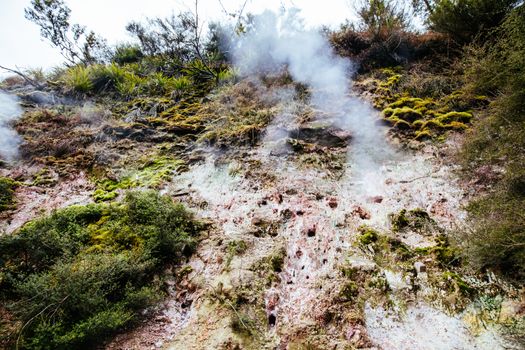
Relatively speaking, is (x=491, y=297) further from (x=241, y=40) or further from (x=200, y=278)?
(x=241, y=40)

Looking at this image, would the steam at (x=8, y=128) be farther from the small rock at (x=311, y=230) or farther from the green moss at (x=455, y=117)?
the green moss at (x=455, y=117)

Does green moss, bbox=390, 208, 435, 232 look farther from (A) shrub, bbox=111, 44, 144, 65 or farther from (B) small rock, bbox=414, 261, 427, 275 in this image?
(A) shrub, bbox=111, 44, 144, 65

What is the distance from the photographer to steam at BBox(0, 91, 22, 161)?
23.2 feet

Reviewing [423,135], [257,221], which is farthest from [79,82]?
[423,135]

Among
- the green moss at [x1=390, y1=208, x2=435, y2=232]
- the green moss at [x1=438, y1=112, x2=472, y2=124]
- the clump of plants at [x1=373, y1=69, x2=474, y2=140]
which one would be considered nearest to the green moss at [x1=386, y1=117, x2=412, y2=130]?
the clump of plants at [x1=373, y1=69, x2=474, y2=140]

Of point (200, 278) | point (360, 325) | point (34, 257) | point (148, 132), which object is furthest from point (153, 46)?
point (360, 325)

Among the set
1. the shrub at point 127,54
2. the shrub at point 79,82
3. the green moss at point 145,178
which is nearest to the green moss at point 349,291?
the green moss at point 145,178

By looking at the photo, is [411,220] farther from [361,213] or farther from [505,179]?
[505,179]

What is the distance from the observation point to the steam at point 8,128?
707 cm

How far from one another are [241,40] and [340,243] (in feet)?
30.1

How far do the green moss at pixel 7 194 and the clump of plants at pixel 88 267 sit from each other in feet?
5.79

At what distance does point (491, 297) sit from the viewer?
2.77m

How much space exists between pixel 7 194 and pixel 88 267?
12.3ft

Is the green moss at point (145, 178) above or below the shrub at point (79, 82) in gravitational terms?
below
